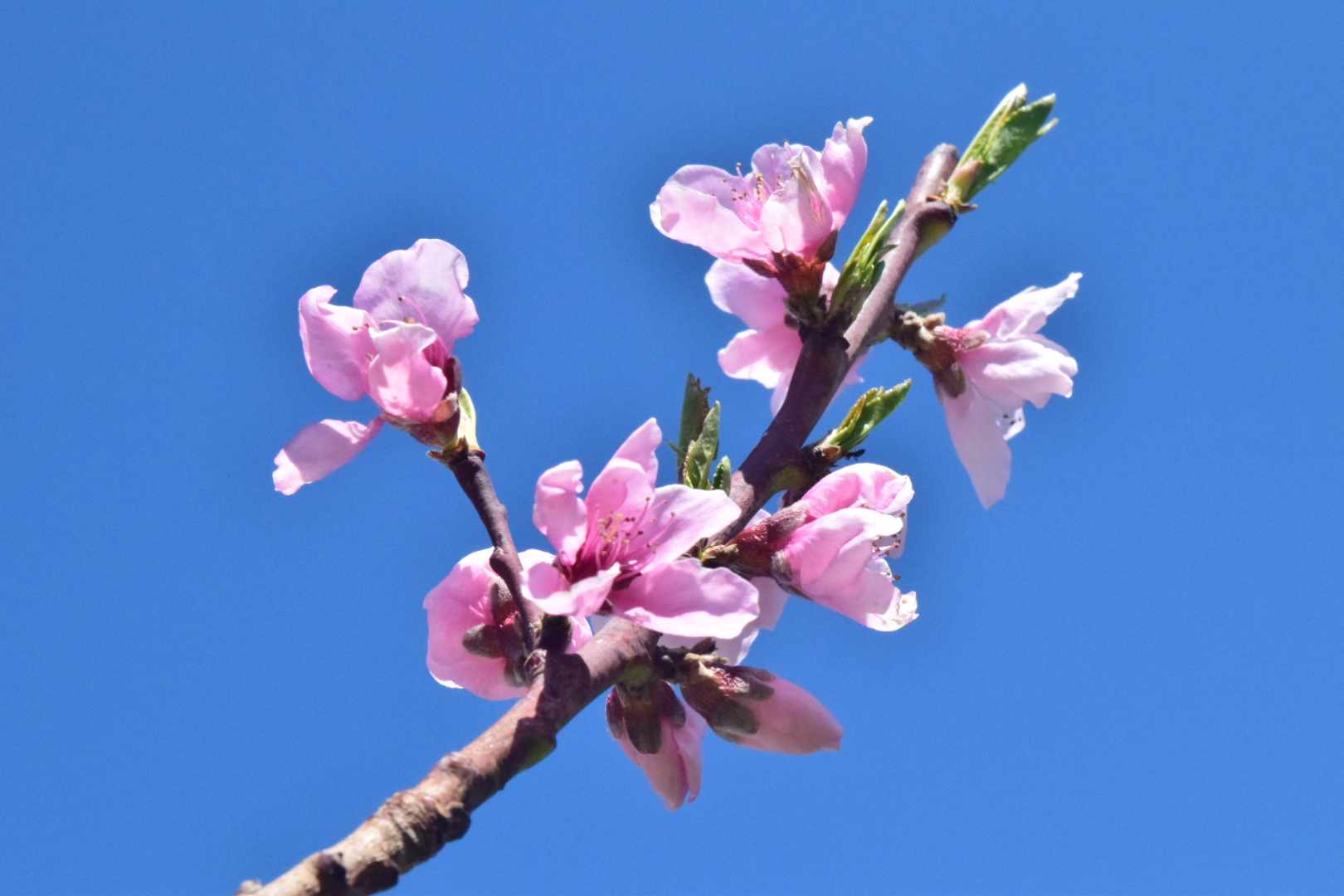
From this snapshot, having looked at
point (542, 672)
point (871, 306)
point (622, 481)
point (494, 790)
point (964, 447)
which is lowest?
point (494, 790)

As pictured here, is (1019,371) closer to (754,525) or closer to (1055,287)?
(1055,287)

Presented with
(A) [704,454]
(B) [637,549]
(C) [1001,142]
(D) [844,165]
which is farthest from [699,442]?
(C) [1001,142]

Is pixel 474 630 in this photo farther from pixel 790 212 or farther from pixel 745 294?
pixel 745 294

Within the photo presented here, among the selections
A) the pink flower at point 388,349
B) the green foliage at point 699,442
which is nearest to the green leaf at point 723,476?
the green foliage at point 699,442

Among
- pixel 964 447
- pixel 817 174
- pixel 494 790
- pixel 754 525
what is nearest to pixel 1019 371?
pixel 964 447

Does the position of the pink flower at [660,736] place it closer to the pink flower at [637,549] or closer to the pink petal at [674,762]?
the pink petal at [674,762]
